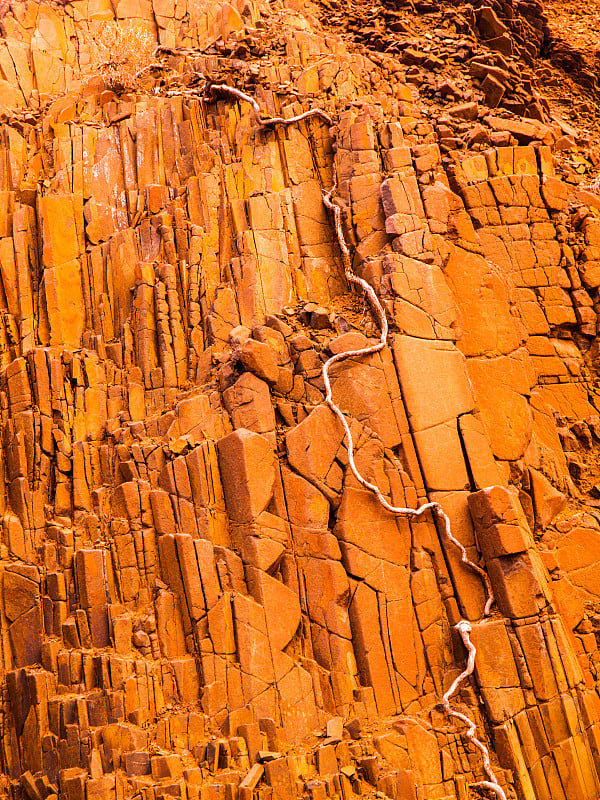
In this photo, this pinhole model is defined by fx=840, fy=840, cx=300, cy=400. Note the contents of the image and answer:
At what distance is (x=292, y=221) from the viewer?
13047 mm

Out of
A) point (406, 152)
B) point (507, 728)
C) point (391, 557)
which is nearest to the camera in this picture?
point (507, 728)

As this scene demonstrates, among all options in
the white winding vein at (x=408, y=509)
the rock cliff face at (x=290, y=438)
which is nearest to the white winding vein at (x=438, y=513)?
the white winding vein at (x=408, y=509)

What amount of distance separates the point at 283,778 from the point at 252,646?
153 cm

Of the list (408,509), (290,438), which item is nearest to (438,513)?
(408,509)

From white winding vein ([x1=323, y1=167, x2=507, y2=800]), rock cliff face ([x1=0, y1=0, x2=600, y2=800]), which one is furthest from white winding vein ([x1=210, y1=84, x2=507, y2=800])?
rock cliff face ([x1=0, y1=0, x2=600, y2=800])

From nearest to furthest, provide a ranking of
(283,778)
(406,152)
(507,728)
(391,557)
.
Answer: (283,778) < (507,728) < (391,557) < (406,152)

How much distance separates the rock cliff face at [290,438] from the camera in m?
10.3

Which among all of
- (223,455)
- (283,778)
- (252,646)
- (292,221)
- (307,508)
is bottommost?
(283,778)

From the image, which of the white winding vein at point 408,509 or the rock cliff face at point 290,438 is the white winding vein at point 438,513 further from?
the rock cliff face at point 290,438

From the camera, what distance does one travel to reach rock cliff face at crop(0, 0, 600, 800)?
1027cm

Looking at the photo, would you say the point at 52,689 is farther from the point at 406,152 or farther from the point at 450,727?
the point at 406,152

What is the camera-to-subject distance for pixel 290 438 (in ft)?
37.1

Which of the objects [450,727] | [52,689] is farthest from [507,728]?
[52,689]

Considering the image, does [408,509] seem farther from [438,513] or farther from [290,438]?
[290,438]
